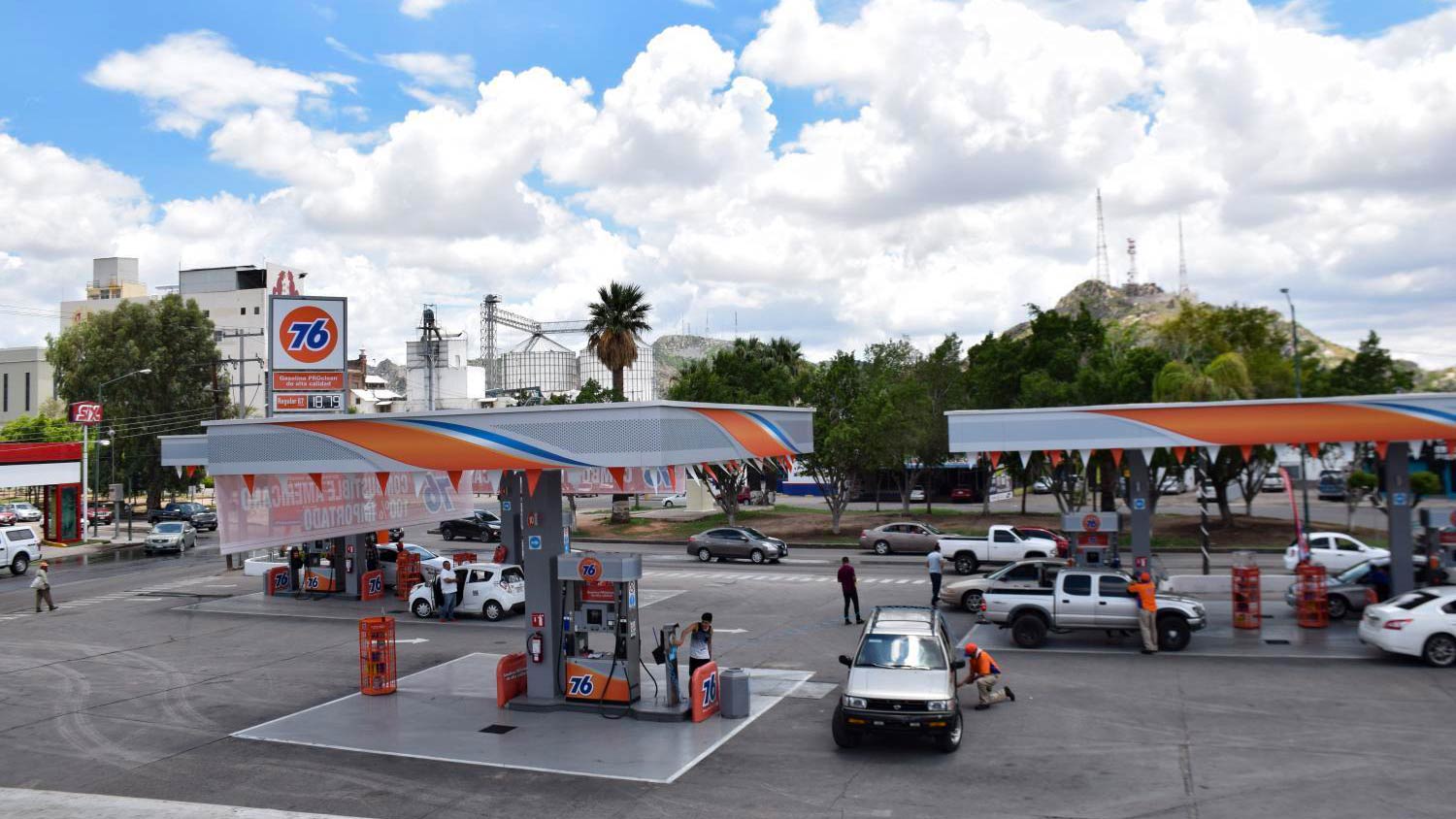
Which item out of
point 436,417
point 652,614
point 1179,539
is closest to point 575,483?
point 652,614

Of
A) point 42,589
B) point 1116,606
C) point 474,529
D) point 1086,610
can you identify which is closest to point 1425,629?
point 1116,606

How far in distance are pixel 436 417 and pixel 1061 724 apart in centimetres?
1135

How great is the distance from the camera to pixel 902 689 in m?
14.1

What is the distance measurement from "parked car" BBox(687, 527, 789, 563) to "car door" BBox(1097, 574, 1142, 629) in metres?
18.6

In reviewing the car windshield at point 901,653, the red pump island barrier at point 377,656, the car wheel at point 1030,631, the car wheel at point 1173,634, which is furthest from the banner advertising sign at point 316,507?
the car wheel at point 1173,634

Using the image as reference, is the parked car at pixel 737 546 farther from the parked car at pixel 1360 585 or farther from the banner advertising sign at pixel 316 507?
the parked car at pixel 1360 585

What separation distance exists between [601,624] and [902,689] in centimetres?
→ 536

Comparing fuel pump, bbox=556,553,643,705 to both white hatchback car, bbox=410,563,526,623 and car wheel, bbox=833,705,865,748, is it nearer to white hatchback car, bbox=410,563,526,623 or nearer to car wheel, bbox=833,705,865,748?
car wheel, bbox=833,705,865,748

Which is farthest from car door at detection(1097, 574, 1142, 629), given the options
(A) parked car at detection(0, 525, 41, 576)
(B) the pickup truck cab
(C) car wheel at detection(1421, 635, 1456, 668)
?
(A) parked car at detection(0, 525, 41, 576)

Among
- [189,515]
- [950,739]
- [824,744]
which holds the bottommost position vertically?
[824,744]

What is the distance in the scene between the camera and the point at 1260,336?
155 feet

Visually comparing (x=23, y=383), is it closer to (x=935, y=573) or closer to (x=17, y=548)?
(x=17, y=548)

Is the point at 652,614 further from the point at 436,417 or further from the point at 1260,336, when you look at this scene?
the point at 1260,336

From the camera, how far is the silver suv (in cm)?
1378
